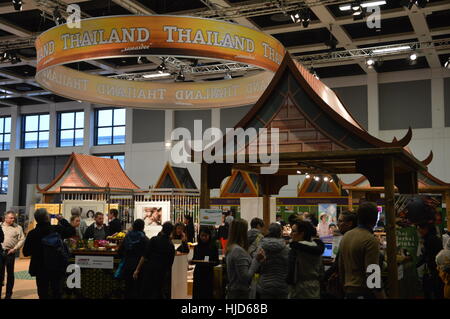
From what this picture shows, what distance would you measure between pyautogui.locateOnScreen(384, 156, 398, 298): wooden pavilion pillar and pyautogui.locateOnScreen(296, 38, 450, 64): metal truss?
1138cm

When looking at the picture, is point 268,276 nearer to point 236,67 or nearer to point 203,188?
point 203,188

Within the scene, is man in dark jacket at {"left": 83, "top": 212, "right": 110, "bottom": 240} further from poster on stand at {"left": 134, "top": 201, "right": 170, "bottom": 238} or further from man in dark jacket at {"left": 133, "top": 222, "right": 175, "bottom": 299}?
poster on stand at {"left": 134, "top": 201, "right": 170, "bottom": 238}

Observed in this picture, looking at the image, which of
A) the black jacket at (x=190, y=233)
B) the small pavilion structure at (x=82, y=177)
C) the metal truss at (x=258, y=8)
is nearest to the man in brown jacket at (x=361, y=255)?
the black jacket at (x=190, y=233)

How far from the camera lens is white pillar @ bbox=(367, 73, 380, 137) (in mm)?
18734

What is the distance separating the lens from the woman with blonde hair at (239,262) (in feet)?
15.2

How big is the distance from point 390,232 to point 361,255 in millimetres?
1058

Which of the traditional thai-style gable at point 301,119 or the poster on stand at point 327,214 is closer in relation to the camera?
the traditional thai-style gable at point 301,119

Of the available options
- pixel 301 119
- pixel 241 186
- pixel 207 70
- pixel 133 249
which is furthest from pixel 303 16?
pixel 133 249

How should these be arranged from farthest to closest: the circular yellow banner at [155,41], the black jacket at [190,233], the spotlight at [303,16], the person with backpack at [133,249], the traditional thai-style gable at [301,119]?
the spotlight at [303,16], the black jacket at [190,233], the person with backpack at [133,249], the circular yellow banner at [155,41], the traditional thai-style gable at [301,119]

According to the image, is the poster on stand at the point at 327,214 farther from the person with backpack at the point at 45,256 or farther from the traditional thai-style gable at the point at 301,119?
the person with backpack at the point at 45,256

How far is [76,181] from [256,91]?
6.45 m

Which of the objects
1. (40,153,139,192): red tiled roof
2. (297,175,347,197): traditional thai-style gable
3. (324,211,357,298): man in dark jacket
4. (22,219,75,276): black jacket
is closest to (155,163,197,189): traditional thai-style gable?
(40,153,139,192): red tiled roof

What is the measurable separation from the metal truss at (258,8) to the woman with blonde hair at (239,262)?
8.98 metres
